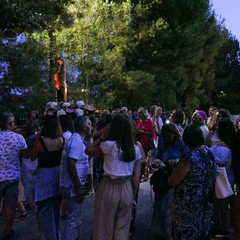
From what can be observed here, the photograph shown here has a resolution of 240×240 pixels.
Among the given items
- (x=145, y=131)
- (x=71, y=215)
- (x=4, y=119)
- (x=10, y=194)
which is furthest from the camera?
(x=145, y=131)

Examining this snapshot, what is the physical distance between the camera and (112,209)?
359 cm

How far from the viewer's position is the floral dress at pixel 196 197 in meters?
3.44

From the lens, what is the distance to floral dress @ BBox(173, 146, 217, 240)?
3.44 meters

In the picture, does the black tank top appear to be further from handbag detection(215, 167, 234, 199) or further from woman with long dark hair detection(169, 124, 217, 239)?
handbag detection(215, 167, 234, 199)

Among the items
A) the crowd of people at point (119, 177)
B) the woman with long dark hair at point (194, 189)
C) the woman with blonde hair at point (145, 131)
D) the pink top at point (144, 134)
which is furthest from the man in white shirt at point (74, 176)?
the pink top at point (144, 134)

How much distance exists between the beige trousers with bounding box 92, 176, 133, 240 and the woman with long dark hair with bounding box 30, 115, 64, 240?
828mm

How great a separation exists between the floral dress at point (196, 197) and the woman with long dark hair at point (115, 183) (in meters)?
0.55

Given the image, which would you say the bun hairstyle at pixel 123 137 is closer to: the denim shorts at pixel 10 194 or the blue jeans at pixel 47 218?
the blue jeans at pixel 47 218

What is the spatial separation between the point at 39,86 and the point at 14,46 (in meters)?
1.80

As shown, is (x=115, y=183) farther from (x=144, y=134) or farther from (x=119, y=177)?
(x=144, y=134)

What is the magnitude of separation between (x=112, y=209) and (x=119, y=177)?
33 centimetres

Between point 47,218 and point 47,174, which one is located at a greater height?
point 47,174

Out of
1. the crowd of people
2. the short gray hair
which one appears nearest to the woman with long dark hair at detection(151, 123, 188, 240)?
the crowd of people

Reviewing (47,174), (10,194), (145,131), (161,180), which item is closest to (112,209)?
(47,174)
